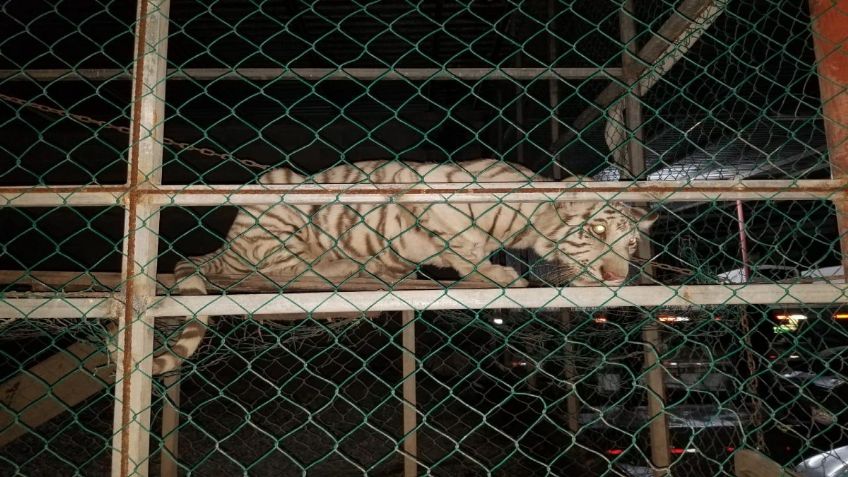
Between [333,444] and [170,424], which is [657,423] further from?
[170,424]

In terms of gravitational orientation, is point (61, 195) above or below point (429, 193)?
below

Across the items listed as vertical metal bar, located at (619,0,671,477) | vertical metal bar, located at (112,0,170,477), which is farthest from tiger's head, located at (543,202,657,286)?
vertical metal bar, located at (112,0,170,477)

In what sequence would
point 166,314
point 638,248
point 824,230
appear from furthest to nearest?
point 824,230 < point 638,248 < point 166,314

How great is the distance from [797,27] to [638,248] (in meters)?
2.37

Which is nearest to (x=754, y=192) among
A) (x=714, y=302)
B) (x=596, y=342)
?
(x=714, y=302)

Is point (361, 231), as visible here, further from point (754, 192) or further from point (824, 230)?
point (824, 230)

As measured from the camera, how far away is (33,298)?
1.51 metres

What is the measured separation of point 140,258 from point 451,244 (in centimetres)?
187

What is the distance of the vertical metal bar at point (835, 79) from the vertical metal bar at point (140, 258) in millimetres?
2145

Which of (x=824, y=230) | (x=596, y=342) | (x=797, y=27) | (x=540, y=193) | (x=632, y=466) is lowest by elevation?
(x=632, y=466)

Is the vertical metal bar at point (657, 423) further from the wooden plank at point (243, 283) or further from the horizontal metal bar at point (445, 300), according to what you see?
the horizontal metal bar at point (445, 300)

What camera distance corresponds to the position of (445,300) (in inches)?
60.8

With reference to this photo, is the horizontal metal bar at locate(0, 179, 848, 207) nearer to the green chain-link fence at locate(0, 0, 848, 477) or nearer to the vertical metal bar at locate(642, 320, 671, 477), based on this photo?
the green chain-link fence at locate(0, 0, 848, 477)

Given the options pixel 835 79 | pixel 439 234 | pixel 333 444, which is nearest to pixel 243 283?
pixel 439 234
